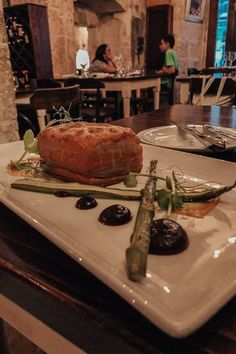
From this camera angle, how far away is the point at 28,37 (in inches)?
201

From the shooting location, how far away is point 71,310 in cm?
35

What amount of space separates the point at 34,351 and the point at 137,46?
7530mm

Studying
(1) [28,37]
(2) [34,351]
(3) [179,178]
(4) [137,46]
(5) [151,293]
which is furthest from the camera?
(4) [137,46]

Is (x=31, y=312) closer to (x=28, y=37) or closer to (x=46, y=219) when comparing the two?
(x=46, y=219)

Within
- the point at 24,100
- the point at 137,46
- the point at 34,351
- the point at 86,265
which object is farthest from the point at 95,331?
the point at 137,46

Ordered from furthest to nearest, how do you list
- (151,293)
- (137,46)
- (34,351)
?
(137,46)
(34,351)
(151,293)

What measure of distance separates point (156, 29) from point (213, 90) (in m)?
5.40

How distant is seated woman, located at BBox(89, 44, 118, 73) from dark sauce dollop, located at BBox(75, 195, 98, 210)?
557cm

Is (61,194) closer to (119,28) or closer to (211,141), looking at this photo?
(211,141)

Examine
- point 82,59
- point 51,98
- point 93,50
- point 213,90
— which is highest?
point 93,50

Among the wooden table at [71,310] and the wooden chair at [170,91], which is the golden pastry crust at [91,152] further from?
the wooden chair at [170,91]

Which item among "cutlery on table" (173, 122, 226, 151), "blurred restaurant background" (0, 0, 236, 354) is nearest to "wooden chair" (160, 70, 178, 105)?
"blurred restaurant background" (0, 0, 236, 354)

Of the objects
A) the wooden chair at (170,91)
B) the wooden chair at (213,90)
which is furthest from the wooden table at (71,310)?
the wooden chair at (170,91)

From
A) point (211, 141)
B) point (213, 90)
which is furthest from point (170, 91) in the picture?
point (211, 141)
